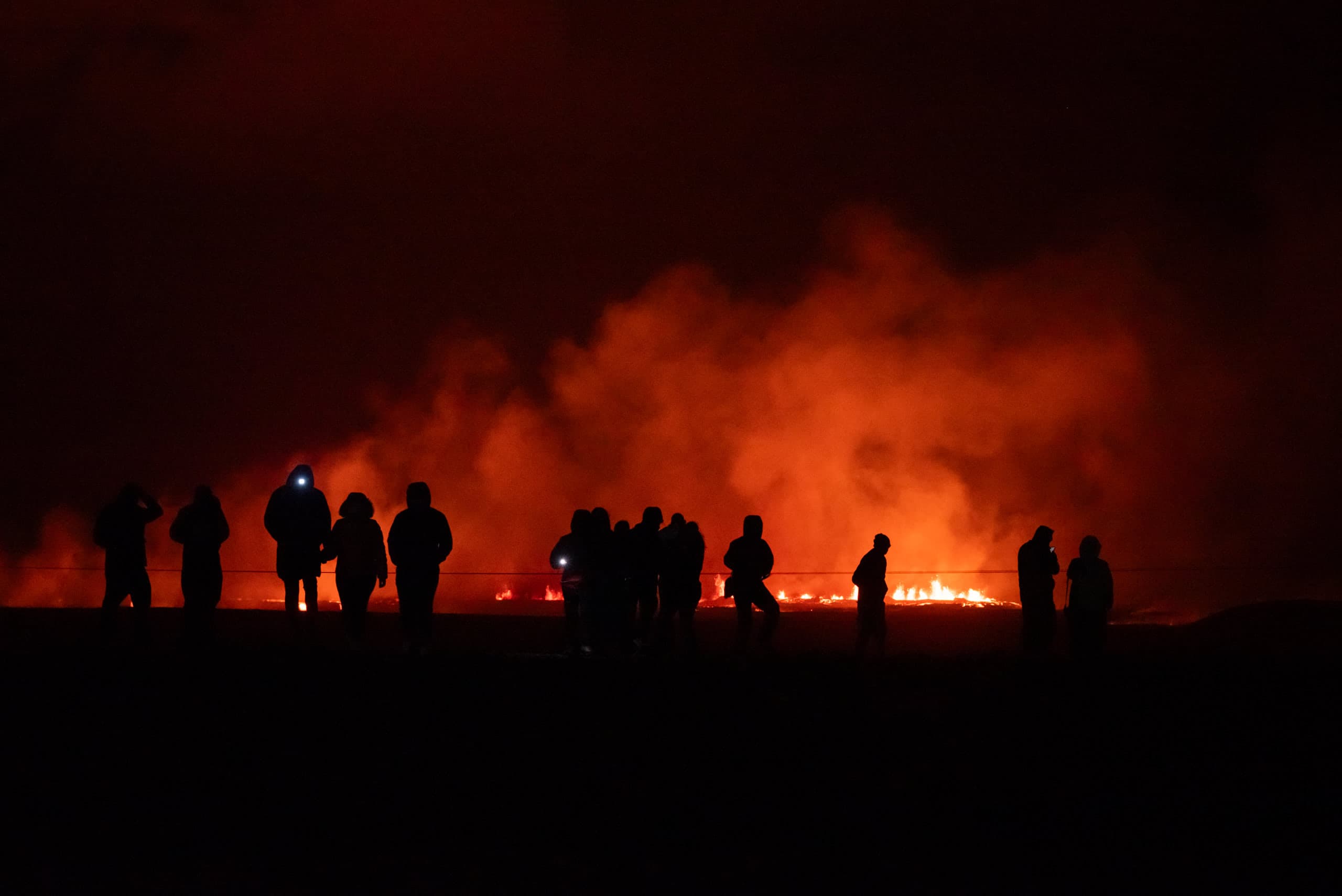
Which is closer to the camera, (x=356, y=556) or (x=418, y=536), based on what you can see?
(x=418, y=536)

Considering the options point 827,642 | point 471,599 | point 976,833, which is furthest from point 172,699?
point 471,599

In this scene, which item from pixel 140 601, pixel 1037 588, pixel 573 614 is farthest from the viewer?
pixel 1037 588

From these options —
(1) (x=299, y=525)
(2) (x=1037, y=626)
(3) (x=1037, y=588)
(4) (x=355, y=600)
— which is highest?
(1) (x=299, y=525)

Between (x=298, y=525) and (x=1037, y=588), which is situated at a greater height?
(x=298, y=525)

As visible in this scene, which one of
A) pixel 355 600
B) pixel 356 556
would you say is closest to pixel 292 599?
pixel 355 600

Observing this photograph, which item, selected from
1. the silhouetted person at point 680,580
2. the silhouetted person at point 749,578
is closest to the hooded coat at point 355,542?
the silhouetted person at point 680,580

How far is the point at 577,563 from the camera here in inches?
640

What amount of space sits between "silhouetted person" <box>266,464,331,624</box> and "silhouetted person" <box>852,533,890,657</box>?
6369 millimetres

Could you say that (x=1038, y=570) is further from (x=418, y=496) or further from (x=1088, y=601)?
(x=418, y=496)

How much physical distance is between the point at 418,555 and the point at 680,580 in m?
3.60

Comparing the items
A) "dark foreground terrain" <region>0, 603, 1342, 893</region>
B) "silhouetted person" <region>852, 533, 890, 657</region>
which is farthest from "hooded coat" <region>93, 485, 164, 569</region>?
"silhouetted person" <region>852, 533, 890, 657</region>

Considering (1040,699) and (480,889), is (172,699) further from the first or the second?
(1040,699)

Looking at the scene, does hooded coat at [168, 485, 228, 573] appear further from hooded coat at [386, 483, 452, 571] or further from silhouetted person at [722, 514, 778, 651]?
silhouetted person at [722, 514, 778, 651]

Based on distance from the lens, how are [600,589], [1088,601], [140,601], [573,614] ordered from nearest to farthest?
[600,589]
[140,601]
[573,614]
[1088,601]
